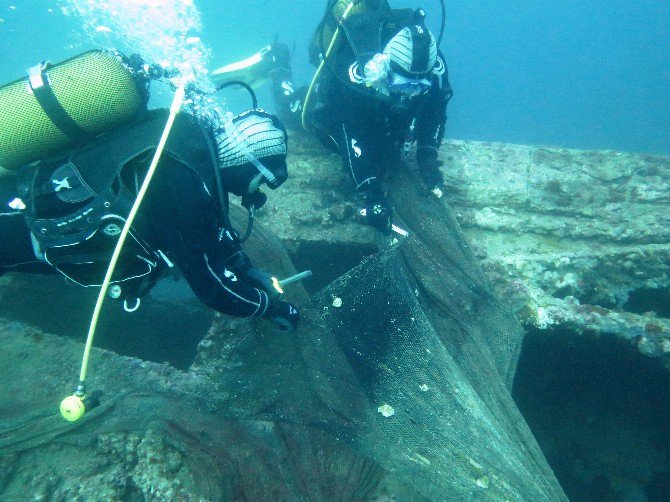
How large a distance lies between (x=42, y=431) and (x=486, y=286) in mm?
3493

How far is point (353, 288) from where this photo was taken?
110 inches

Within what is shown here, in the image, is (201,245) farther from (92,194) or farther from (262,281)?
(262,281)

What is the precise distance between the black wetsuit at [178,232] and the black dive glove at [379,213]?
1905 millimetres

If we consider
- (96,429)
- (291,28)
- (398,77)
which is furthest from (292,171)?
(291,28)

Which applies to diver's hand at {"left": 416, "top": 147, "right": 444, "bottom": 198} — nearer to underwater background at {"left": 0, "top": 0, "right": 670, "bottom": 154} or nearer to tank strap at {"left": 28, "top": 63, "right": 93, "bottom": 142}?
tank strap at {"left": 28, "top": 63, "right": 93, "bottom": 142}

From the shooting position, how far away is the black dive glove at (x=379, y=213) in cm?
412

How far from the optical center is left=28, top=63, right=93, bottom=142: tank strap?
1.99 m

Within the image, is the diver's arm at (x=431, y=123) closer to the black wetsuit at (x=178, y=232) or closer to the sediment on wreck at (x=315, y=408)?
the sediment on wreck at (x=315, y=408)

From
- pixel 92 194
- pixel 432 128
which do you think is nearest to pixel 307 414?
pixel 92 194

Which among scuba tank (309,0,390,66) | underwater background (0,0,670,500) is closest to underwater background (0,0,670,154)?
underwater background (0,0,670,500)

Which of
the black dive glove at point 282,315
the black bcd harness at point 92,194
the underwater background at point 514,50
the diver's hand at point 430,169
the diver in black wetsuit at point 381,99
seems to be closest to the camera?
the black bcd harness at point 92,194

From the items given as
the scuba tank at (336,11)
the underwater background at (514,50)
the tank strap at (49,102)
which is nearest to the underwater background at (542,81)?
the underwater background at (514,50)

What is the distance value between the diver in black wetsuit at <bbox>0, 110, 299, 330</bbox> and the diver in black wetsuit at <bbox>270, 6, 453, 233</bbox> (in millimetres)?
1975

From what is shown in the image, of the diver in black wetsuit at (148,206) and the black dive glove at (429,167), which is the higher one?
the black dive glove at (429,167)
